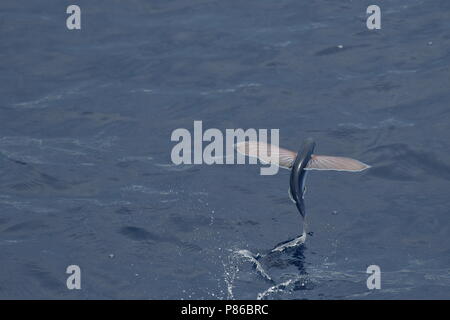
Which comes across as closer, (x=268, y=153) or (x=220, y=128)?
(x=268, y=153)

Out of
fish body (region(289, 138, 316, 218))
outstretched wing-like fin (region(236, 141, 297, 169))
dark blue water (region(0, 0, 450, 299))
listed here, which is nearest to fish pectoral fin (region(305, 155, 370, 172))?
fish body (region(289, 138, 316, 218))

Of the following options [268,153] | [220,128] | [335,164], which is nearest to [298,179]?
[335,164]

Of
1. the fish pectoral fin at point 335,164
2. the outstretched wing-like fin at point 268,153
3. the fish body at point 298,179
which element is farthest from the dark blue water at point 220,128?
the fish pectoral fin at point 335,164

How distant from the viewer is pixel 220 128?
27.4 metres

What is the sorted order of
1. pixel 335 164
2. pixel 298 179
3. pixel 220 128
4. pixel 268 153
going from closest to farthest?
pixel 298 179 < pixel 335 164 < pixel 268 153 < pixel 220 128

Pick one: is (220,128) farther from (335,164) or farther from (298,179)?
(298,179)

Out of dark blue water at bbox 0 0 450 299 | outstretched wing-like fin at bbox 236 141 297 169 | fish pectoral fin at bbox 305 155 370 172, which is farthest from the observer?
dark blue water at bbox 0 0 450 299

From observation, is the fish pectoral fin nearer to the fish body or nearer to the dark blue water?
the fish body

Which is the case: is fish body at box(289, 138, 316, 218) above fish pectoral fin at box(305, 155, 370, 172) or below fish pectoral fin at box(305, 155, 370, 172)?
below

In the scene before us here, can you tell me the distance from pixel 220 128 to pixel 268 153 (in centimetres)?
459

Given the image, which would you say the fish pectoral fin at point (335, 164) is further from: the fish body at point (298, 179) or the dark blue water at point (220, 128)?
the dark blue water at point (220, 128)

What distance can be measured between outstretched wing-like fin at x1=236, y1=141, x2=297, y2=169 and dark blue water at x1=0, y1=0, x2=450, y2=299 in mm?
1903

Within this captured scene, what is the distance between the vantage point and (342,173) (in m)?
Result: 25.8

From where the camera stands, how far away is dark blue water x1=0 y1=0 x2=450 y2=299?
22.8 m
